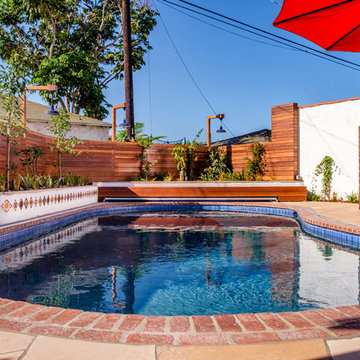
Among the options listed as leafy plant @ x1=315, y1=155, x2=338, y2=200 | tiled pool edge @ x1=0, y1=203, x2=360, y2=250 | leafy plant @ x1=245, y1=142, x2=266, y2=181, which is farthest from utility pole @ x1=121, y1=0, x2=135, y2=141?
leafy plant @ x1=315, y1=155, x2=338, y2=200

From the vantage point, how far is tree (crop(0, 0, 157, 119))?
22547mm

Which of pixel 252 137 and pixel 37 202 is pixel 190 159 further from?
pixel 252 137

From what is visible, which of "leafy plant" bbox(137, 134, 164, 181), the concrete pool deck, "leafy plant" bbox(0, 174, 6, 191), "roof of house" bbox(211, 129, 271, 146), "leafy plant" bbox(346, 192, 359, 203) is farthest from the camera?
"roof of house" bbox(211, 129, 271, 146)

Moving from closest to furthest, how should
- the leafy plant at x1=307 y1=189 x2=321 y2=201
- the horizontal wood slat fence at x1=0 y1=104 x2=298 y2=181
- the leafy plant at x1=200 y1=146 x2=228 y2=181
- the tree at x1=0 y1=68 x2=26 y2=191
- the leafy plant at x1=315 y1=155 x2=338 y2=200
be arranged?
the tree at x1=0 y1=68 x2=26 y2=191 → the leafy plant at x1=315 y1=155 x2=338 y2=200 → the leafy plant at x1=307 y1=189 x2=321 y2=201 → the horizontal wood slat fence at x1=0 y1=104 x2=298 y2=181 → the leafy plant at x1=200 y1=146 x2=228 y2=181

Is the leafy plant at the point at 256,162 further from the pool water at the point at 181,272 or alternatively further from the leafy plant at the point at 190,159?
the pool water at the point at 181,272

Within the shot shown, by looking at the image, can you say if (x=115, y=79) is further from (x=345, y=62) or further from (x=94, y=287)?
(x=94, y=287)

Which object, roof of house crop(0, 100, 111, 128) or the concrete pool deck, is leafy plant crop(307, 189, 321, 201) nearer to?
the concrete pool deck

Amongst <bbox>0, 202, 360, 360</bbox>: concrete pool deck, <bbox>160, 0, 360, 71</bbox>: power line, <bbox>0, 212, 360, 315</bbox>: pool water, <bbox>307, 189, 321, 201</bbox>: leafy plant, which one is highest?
<bbox>160, 0, 360, 71</bbox>: power line

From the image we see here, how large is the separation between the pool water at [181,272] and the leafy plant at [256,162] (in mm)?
6729

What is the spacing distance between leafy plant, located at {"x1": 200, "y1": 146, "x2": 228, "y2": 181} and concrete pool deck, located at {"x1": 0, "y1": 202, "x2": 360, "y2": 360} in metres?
12.4

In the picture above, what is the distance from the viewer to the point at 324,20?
3.52 meters

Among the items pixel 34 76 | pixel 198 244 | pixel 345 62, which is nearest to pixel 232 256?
pixel 198 244

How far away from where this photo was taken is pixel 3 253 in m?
5.59

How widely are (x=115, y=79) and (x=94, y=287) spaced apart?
24.8 m
